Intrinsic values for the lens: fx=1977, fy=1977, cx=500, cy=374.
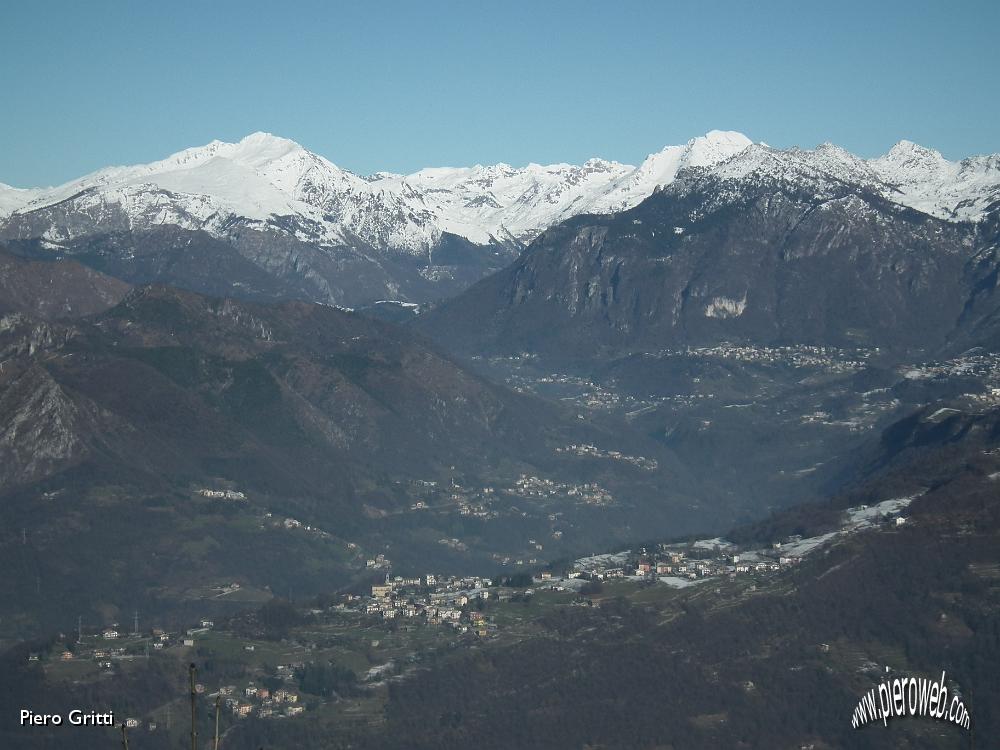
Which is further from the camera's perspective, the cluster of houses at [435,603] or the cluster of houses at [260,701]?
the cluster of houses at [435,603]

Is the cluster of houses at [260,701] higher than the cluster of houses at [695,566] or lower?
lower

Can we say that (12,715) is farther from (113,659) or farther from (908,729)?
(908,729)

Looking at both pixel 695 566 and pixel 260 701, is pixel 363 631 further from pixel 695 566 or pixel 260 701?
pixel 695 566

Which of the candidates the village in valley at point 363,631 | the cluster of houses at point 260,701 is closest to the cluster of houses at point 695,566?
the village in valley at point 363,631

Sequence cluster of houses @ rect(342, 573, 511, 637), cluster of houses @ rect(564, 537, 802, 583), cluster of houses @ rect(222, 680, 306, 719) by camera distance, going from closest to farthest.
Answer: cluster of houses @ rect(222, 680, 306, 719)
cluster of houses @ rect(342, 573, 511, 637)
cluster of houses @ rect(564, 537, 802, 583)

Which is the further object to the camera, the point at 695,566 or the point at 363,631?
the point at 695,566

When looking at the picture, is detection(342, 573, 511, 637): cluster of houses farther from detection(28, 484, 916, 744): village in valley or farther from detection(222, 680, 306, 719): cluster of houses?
detection(222, 680, 306, 719): cluster of houses

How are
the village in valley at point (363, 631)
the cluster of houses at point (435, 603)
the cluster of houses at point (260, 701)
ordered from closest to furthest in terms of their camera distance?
the cluster of houses at point (260, 701)
the village in valley at point (363, 631)
the cluster of houses at point (435, 603)

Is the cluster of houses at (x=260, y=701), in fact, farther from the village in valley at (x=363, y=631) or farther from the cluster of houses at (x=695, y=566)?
the cluster of houses at (x=695, y=566)

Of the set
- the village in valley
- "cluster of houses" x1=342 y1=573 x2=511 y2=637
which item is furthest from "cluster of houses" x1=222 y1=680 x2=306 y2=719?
"cluster of houses" x1=342 y1=573 x2=511 y2=637

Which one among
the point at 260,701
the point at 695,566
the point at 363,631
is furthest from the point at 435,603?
the point at 260,701

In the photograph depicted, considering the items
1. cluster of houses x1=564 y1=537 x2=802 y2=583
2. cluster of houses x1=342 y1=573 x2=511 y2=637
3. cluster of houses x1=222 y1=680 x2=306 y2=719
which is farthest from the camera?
cluster of houses x1=564 y1=537 x2=802 y2=583
